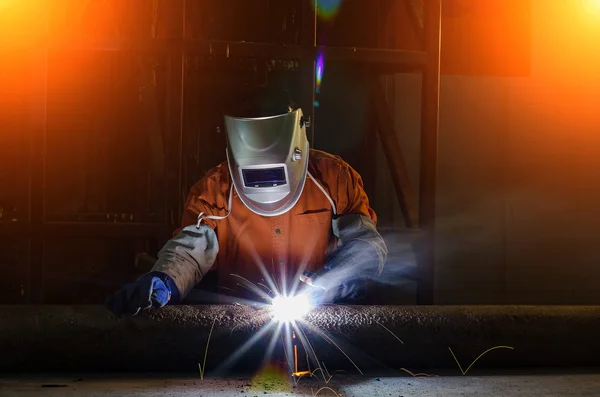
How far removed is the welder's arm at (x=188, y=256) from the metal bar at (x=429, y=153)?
1607mm

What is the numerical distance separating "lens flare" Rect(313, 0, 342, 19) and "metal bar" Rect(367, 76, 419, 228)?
0.76m

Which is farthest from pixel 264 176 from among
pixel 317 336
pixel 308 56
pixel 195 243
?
pixel 308 56

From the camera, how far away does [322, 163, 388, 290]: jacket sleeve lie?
107 inches

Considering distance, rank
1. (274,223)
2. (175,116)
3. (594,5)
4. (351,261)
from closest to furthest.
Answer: (351,261) → (274,223) → (175,116) → (594,5)

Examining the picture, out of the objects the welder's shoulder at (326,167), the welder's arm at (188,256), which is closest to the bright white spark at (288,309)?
the welder's arm at (188,256)

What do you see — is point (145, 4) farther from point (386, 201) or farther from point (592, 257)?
point (592, 257)

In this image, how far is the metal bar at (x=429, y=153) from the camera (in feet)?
13.0

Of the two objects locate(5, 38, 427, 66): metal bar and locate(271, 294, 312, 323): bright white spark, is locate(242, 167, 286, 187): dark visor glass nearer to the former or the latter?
locate(271, 294, 312, 323): bright white spark

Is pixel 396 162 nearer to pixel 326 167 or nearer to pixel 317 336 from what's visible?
pixel 326 167

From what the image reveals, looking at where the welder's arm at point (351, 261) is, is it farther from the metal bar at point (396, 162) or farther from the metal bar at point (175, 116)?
the metal bar at point (175, 116)

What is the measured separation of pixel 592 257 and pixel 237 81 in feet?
10.3

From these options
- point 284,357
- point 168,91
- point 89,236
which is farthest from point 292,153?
point 89,236

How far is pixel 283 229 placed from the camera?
3117 mm

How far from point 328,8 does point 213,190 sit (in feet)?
7.16
